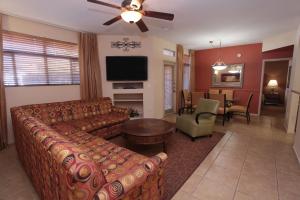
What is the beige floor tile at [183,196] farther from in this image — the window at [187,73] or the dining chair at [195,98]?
the window at [187,73]

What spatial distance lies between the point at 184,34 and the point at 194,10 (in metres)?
1.71

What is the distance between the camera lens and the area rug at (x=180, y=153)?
→ 2127mm

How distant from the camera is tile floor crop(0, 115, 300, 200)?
6.24 ft

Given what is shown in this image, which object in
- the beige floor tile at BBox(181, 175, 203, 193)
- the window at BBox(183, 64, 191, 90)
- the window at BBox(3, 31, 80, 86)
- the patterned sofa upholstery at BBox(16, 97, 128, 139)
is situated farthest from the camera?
the window at BBox(183, 64, 191, 90)

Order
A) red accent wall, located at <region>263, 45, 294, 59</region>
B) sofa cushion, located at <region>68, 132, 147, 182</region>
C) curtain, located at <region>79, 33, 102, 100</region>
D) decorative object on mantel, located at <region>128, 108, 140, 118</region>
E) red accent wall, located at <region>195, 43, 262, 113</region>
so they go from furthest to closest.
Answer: red accent wall, located at <region>195, 43, 262, 113</region> → red accent wall, located at <region>263, 45, 294, 59</region> → decorative object on mantel, located at <region>128, 108, 140, 118</region> → curtain, located at <region>79, 33, 102, 100</region> → sofa cushion, located at <region>68, 132, 147, 182</region>

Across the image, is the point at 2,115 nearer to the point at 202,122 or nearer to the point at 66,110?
the point at 66,110

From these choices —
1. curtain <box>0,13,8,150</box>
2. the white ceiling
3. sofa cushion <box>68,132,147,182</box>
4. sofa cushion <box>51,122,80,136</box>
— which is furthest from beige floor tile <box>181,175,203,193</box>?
curtain <box>0,13,8,150</box>

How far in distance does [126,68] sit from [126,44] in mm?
723

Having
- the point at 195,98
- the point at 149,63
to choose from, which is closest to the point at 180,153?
the point at 195,98

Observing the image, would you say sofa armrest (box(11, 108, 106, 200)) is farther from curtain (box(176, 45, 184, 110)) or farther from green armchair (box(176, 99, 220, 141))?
curtain (box(176, 45, 184, 110))

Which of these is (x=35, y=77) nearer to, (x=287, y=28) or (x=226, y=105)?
(x=226, y=105)

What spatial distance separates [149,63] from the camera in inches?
193

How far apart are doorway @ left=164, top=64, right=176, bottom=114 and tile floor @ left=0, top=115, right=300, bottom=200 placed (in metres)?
2.94

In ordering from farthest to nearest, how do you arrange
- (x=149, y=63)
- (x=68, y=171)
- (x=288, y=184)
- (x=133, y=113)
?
1. (x=133, y=113)
2. (x=149, y=63)
3. (x=288, y=184)
4. (x=68, y=171)
